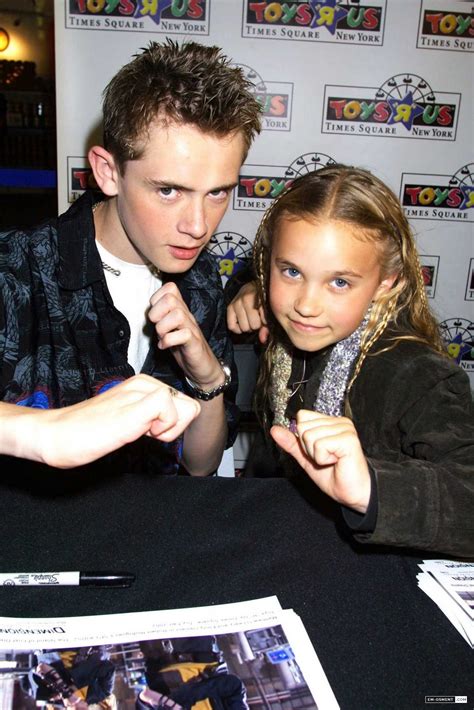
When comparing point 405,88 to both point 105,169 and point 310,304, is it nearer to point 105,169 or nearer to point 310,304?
point 105,169

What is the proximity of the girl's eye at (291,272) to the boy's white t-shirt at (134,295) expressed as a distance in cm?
50

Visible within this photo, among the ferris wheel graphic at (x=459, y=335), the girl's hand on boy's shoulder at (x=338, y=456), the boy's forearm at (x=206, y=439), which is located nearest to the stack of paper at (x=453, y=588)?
the girl's hand on boy's shoulder at (x=338, y=456)

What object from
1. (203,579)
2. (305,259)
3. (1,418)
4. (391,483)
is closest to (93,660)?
(203,579)

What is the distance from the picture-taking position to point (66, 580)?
32.3 inches

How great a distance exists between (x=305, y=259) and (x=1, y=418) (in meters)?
0.67

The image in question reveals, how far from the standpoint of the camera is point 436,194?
9.18 feet

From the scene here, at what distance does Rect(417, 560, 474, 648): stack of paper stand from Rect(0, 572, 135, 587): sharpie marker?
420 millimetres

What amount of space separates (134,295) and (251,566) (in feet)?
3.10

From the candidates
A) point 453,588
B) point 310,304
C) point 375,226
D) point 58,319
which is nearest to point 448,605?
point 453,588

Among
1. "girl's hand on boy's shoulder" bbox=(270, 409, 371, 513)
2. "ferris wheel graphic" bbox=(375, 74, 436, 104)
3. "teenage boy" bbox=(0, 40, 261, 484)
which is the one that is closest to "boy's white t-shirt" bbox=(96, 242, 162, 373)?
"teenage boy" bbox=(0, 40, 261, 484)

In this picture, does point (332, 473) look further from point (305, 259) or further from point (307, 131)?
point (307, 131)

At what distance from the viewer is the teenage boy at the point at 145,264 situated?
1283 millimetres

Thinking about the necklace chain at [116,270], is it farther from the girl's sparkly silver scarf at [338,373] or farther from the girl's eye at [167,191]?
the girl's sparkly silver scarf at [338,373]

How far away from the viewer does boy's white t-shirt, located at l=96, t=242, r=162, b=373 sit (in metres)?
1.60
